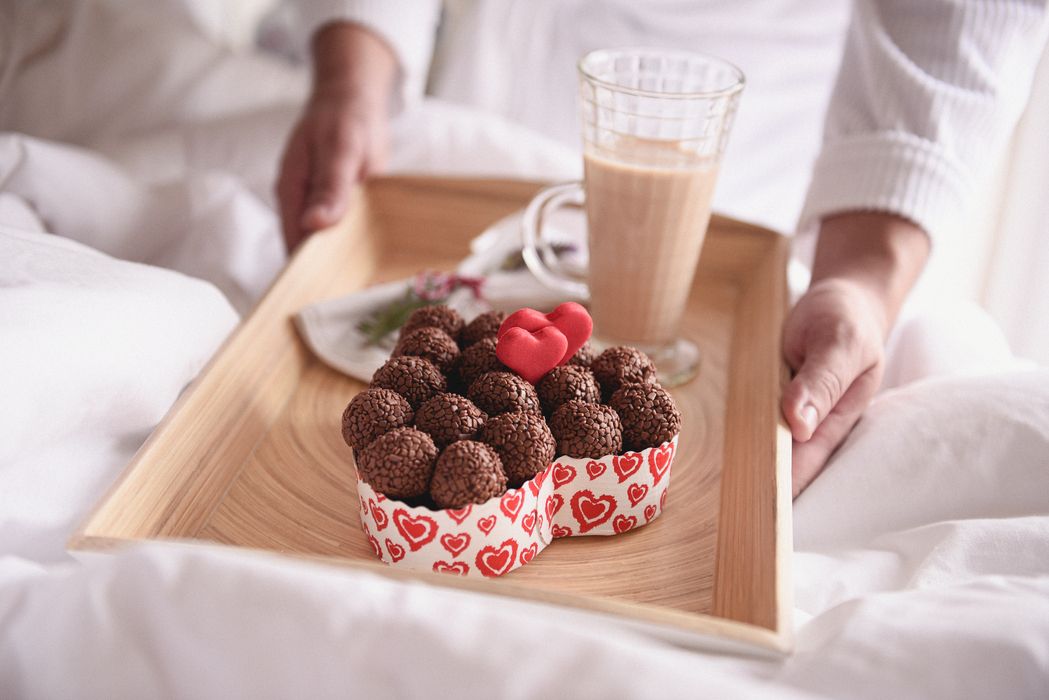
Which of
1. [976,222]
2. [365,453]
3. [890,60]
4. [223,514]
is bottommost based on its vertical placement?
[976,222]

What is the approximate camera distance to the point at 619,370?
767 millimetres

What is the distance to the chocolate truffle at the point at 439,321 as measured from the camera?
33.8 inches

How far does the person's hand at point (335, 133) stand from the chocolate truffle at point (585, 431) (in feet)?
2.04

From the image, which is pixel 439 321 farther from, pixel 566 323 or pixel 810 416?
pixel 810 416

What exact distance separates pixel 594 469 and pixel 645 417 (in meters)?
0.07

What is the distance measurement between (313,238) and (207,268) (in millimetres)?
167

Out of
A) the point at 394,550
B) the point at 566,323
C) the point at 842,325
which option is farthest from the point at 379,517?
the point at 842,325

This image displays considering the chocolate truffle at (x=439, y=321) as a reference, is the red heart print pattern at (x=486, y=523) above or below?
below

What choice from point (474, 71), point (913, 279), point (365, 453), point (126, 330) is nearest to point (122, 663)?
point (365, 453)

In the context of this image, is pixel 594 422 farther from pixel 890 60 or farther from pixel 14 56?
pixel 14 56

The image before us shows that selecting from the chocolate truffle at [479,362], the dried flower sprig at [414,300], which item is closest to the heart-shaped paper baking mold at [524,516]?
the chocolate truffle at [479,362]

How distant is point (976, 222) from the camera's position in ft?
6.31

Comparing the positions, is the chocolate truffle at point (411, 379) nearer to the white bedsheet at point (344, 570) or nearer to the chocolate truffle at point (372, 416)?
the chocolate truffle at point (372, 416)

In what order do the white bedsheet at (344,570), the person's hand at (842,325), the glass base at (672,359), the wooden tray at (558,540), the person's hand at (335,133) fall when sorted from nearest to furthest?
the white bedsheet at (344,570) < the wooden tray at (558,540) < the person's hand at (842,325) < the glass base at (672,359) < the person's hand at (335,133)
